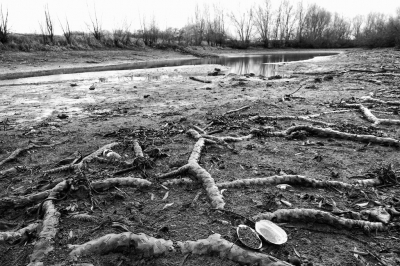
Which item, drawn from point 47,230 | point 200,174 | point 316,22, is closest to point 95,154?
point 200,174

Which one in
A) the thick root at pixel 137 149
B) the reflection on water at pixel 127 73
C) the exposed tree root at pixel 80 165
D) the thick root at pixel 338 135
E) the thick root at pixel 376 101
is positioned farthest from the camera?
the reflection on water at pixel 127 73

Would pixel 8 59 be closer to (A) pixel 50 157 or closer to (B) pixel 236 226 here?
(A) pixel 50 157

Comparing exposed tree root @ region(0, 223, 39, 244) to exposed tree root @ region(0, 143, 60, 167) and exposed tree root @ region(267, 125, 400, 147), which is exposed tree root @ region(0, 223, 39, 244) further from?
exposed tree root @ region(267, 125, 400, 147)

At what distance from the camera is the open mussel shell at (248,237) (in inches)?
97.4

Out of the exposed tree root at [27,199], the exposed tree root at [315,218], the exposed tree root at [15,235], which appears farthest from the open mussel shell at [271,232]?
the exposed tree root at [27,199]

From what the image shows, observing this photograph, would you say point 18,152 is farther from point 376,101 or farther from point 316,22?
point 316,22

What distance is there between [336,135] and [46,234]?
5.01 m

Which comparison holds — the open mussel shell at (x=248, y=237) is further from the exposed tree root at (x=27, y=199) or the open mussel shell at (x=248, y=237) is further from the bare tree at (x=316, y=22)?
the bare tree at (x=316, y=22)

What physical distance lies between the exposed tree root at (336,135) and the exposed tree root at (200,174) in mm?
1811

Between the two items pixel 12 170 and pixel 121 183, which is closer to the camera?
pixel 121 183

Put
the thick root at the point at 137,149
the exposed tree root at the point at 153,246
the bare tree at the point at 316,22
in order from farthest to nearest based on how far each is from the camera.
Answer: the bare tree at the point at 316,22, the thick root at the point at 137,149, the exposed tree root at the point at 153,246

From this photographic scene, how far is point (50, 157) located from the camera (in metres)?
4.94

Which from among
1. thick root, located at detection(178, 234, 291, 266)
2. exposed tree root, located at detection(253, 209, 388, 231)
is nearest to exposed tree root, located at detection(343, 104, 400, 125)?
exposed tree root, located at detection(253, 209, 388, 231)

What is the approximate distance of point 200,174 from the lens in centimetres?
388
